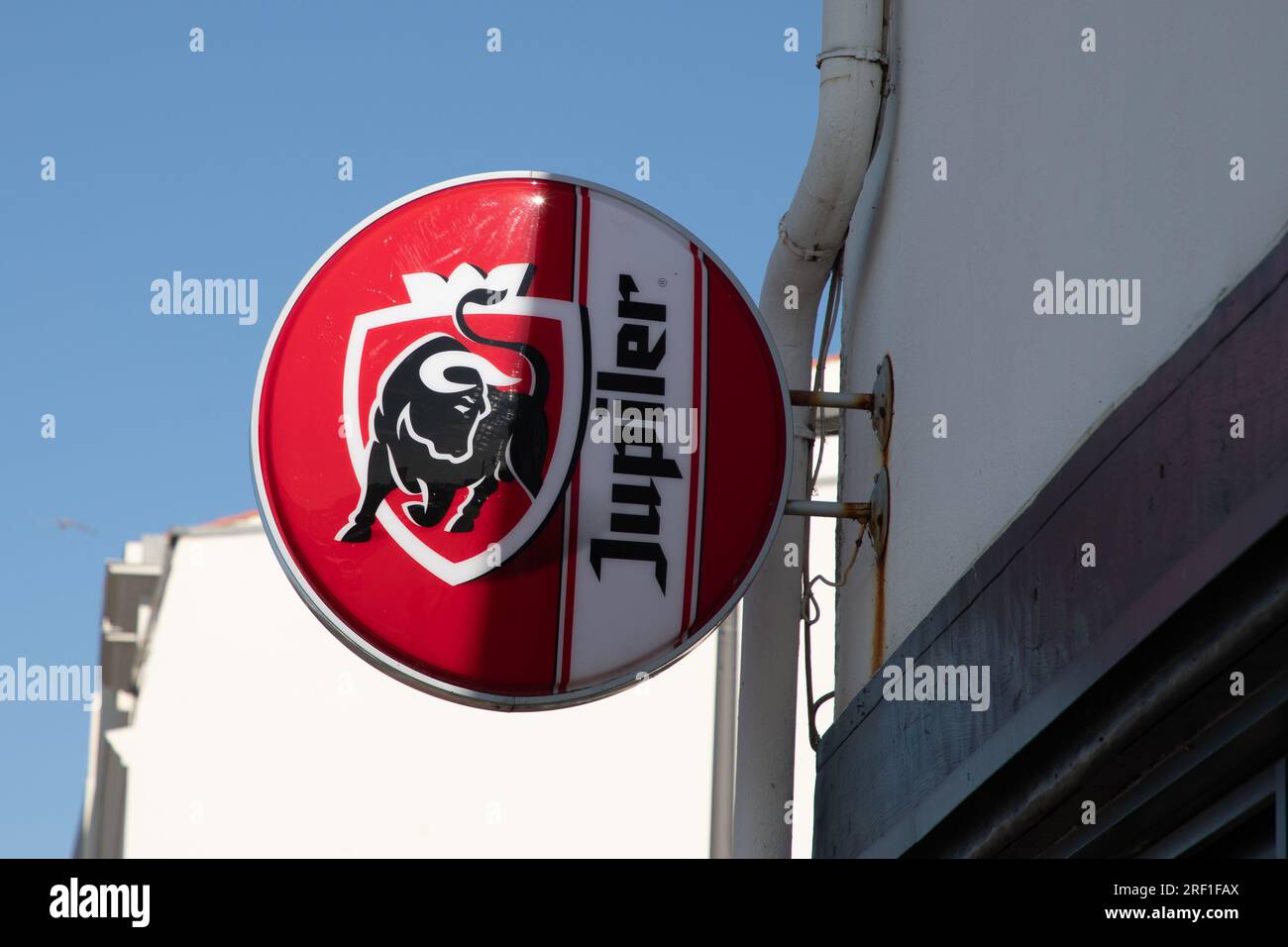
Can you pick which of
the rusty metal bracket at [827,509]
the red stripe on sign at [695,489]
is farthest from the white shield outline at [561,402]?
the rusty metal bracket at [827,509]

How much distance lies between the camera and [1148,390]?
265cm

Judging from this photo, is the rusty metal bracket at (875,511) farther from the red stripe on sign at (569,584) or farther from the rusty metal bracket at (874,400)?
the red stripe on sign at (569,584)

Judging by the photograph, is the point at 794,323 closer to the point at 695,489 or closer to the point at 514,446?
the point at 695,489

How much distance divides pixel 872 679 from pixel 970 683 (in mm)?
983

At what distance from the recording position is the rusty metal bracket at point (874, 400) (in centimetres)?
452

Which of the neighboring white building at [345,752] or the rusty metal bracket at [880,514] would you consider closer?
the rusty metal bracket at [880,514]

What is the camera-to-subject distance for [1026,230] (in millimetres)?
3473

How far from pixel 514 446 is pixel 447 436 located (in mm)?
151

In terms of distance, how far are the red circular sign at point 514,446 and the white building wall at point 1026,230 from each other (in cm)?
47

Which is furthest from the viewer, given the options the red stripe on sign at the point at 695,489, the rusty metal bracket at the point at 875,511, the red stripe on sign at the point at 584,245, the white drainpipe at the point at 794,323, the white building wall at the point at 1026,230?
the white drainpipe at the point at 794,323

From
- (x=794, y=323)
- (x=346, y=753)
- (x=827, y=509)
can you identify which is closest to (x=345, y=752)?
(x=346, y=753)

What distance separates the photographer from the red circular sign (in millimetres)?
3674
